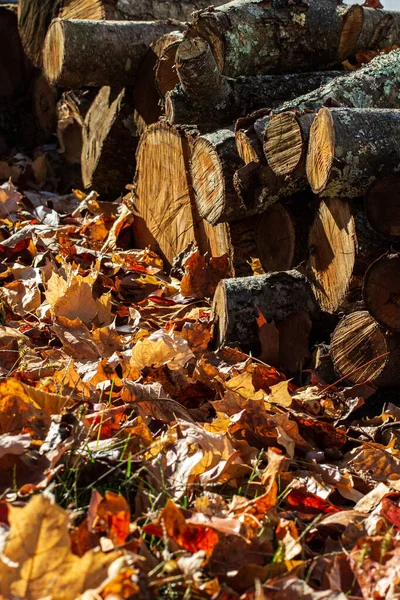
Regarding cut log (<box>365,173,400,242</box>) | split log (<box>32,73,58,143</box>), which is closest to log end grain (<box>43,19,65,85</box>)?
split log (<box>32,73,58,143</box>)

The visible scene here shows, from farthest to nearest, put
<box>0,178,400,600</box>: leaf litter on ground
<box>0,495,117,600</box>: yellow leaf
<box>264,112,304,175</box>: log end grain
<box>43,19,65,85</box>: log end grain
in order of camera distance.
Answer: <box>43,19,65,85</box>: log end grain, <box>264,112,304,175</box>: log end grain, <box>0,178,400,600</box>: leaf litter on ground, <box>0,495,117,600</box>: yellow leaf

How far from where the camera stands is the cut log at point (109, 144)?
488 cm

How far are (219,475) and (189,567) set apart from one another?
0.42 metres

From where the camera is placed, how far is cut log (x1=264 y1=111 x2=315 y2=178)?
282 centimetres

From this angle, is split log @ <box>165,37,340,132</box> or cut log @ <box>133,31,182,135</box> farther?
cut log @ <box>133,31,182,135</box>

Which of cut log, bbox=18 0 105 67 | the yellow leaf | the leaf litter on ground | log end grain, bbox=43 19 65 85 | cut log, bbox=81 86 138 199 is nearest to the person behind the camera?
the yellow leaf

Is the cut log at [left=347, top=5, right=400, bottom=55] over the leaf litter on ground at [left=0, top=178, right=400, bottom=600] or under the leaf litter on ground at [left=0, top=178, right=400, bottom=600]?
over

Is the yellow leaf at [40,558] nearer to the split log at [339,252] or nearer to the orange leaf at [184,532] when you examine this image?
the orange leaf at [184,532]

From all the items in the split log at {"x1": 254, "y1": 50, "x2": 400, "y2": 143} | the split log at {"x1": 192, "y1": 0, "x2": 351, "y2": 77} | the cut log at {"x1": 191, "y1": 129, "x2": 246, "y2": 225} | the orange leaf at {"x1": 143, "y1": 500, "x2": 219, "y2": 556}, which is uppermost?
the split log at {"x1": 192, "y1": 0, "x2": 351, "y2": 77}

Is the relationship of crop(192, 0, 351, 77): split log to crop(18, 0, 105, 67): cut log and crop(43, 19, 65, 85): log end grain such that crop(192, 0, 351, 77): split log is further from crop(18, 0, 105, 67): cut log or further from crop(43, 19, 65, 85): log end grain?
crop(18, 0, 105, 67): cut log

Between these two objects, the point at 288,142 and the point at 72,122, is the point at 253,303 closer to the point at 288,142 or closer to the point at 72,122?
the point at 288,142

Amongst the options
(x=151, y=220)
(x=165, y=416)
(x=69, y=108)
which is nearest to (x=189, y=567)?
(x=165, y=416)

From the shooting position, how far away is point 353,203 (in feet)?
9.18

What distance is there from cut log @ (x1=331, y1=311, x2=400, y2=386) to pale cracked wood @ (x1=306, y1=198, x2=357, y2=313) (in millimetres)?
106
